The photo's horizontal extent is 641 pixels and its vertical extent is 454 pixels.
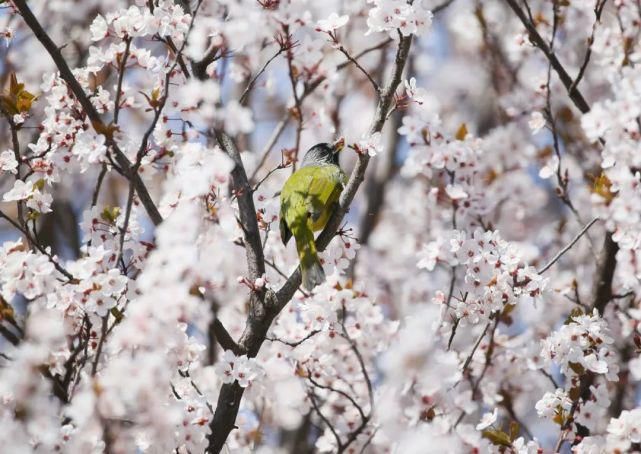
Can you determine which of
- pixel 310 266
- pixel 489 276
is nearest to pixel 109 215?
pixel 310 266

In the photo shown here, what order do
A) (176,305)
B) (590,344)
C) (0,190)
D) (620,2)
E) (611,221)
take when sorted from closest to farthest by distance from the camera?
(176,305) < (611,221) < (590,344) < (620,2) < (0,190)

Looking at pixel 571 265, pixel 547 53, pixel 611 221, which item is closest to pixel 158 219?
pixel 611 221

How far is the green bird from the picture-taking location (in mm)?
4121

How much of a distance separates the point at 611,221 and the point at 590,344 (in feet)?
2.88

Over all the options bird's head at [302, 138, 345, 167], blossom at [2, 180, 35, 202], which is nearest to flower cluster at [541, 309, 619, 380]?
bird's head at [302, 138, 345, 167]

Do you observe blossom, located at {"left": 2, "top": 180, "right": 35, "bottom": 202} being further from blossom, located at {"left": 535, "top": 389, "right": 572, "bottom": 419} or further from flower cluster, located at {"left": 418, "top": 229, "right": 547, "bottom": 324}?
blossom, located at {"left": 535, "top": 389, "right": 572, "bottom": 419}

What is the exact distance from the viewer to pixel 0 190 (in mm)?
6223

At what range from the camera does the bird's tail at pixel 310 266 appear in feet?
13.1

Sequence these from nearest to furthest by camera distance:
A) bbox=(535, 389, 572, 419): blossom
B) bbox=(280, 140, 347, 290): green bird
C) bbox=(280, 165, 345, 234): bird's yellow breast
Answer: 1. bbox=(535, 389, 572, 419): blossom
2. bbox=(280, 140, 347, 290): green bird
3. bbox=(280, 165, 345, 234): bird's yellow breast

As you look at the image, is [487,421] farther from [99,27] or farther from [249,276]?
[99,27]

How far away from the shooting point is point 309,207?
462 cm

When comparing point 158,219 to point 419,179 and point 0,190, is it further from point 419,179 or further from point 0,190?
point 419,179

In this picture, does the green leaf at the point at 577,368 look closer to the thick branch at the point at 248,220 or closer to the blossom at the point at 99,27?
the thick branch at the point at 248,220

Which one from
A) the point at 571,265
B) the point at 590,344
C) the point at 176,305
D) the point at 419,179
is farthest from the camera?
the point at 419,179
